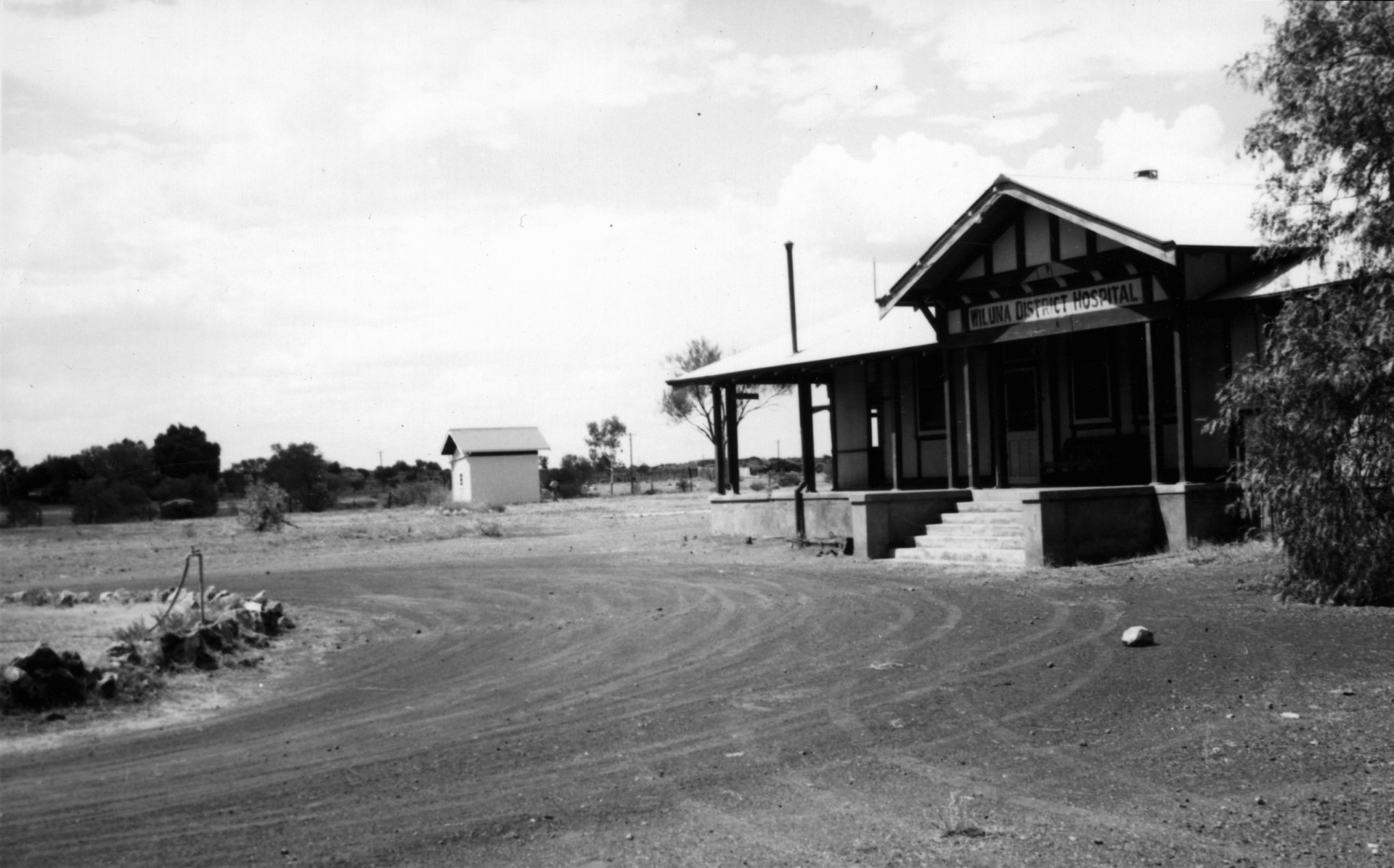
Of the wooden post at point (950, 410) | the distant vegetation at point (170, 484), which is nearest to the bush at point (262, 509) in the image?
the distant vegetation at point (170, 484)

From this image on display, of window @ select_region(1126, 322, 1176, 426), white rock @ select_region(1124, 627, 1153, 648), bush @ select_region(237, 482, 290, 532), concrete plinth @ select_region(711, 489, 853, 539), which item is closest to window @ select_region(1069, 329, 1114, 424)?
window @ select_region(1126, 322, 1176, 426)

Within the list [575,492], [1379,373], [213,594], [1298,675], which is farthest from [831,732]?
[575,492]

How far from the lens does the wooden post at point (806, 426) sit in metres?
24.3

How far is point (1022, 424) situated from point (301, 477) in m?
43.8

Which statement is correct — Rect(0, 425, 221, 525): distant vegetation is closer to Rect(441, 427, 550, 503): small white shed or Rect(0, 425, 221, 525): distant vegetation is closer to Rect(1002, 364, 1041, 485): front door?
Rect(441, 427, 550, 503): small white shed

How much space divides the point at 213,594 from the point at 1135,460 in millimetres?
14842

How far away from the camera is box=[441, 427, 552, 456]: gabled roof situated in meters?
59.9

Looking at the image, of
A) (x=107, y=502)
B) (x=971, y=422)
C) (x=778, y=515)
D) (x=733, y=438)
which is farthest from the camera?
(x=107, y=502)

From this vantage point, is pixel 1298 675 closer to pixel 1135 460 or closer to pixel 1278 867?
pixel 1278 867

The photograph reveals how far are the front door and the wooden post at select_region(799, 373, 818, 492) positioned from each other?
3.97 metres

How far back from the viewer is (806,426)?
25.0 meters

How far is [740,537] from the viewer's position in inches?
985

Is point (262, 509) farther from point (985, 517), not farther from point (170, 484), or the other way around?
point (985, 517)

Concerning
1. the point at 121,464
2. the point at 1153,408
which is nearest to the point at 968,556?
the point at 1153,408
